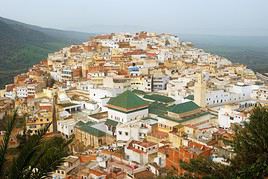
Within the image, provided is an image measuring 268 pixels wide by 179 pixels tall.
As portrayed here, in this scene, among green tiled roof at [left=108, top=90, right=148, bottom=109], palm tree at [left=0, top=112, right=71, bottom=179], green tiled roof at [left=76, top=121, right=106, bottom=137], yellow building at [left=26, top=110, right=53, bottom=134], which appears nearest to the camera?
palm tree at [left=0, top=112, right=71, bottom=179]

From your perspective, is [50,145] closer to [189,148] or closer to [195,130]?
[189,148]

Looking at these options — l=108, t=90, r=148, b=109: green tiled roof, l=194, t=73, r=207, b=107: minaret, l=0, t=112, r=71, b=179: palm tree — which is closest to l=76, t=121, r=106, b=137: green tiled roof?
l=108, t=90, r=148, b=109: green tiled roof

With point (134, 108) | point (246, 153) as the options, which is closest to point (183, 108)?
point (134, 108)

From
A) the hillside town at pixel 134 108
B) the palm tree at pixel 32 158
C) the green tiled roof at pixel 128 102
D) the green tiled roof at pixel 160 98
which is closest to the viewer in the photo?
the palm tree at pixel 32 158

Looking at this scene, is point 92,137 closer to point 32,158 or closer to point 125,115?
point 125,115

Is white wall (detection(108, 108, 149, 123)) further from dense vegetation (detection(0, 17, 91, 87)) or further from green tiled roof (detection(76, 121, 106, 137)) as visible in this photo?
dense vegetation (detection(0, 17, 91, 87))

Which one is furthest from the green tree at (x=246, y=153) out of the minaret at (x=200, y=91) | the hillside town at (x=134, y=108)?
the minaret at (x=200, y=91)

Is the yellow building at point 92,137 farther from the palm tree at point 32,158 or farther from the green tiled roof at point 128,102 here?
the palm tree at point 32,158
